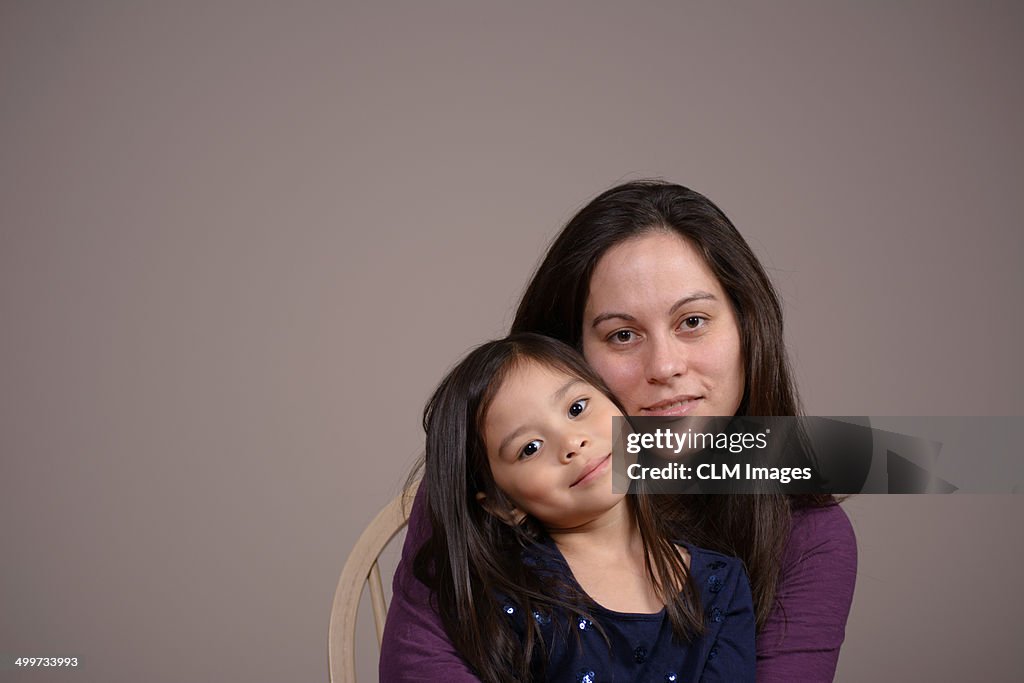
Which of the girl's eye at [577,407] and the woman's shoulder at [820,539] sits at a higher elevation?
the girl's eye at [577,407]

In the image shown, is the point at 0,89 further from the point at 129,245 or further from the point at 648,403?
the point at 648,403

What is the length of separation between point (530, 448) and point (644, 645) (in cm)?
32

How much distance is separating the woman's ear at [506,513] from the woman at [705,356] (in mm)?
152

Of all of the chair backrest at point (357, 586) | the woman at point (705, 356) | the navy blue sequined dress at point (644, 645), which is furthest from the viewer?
the chair backrest at point (357, 586)

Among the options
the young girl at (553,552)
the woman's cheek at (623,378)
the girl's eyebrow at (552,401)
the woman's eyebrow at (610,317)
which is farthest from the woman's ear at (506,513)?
the woman's eyebrow at (610,317)

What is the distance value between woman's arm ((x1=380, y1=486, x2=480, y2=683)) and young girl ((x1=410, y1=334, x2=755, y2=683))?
→ 0.02m

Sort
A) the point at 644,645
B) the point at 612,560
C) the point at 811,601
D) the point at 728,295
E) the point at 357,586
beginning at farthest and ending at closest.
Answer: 1. the point at 357,586
2. the point at 728,295
3. the point at 811,601
4. the point at 612,560
5. the point at 644,645

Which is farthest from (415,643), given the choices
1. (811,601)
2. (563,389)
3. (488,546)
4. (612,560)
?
(811,601)

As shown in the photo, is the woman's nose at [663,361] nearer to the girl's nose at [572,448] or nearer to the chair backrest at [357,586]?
the girl's nose at [572,448]

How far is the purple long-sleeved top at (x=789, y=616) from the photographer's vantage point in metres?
1.69

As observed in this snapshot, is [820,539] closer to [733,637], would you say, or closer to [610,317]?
[733,637]

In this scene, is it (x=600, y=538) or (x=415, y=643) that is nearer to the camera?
(x=415, y=643)

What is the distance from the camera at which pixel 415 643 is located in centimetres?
170

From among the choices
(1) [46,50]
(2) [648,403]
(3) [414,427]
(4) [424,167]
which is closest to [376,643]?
(2) [648,403]
